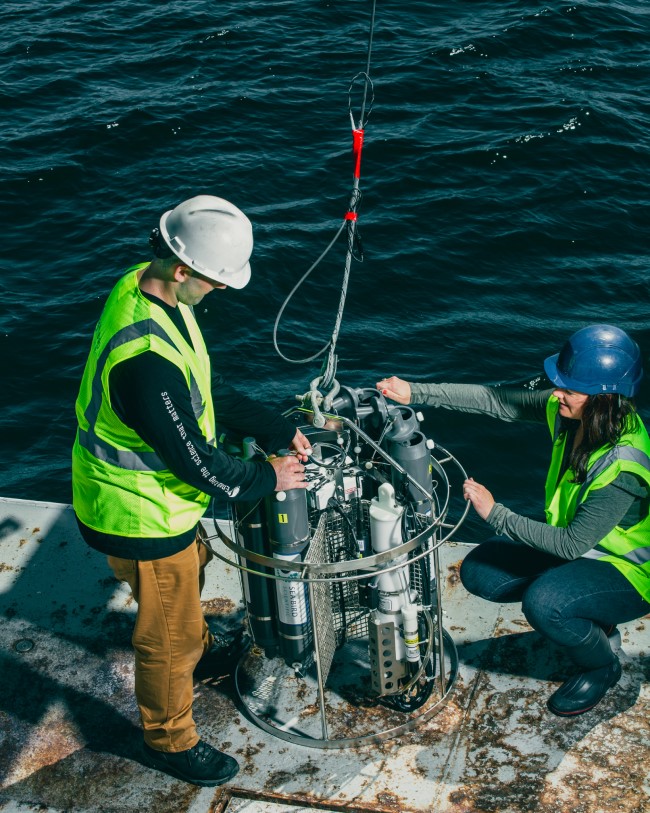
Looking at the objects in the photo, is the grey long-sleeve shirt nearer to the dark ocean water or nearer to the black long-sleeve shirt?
the black long-sleeve shirt

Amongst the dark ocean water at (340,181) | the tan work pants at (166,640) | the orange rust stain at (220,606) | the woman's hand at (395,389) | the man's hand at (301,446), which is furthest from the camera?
the dark ocean water at (340,181)

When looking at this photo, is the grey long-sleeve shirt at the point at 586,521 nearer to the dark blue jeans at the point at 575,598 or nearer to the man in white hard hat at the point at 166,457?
the dark blue jeans at the point at 575,598

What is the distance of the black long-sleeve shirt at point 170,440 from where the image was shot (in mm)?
3646

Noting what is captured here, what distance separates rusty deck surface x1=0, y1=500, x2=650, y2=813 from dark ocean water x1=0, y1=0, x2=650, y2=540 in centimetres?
363

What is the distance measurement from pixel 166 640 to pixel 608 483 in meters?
1.88

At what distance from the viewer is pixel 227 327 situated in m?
10.4

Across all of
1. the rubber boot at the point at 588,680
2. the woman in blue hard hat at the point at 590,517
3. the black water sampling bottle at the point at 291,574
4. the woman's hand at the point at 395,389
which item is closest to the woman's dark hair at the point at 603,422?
the woman in blue hard hat at the point at 590,517

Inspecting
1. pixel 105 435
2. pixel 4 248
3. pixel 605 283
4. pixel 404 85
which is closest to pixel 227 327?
pixel 4 248

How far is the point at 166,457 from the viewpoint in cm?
374

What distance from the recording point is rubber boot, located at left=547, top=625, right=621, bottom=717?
4.45 m

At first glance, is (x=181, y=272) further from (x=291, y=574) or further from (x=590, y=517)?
(x=590, y=517)

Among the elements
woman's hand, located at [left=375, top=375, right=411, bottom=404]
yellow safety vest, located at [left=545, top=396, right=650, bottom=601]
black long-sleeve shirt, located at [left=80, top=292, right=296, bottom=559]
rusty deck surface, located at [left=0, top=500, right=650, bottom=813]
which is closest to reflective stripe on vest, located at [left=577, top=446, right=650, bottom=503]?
yellow safety vest, located at [left=545, top=396, right=650, bottom=601]

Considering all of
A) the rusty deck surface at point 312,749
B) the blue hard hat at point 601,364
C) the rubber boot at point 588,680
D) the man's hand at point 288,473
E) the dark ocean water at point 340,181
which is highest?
the blue hard hat at point 601,364

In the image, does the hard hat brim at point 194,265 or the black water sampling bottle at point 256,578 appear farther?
the black water sampling bottle at point 256,578
